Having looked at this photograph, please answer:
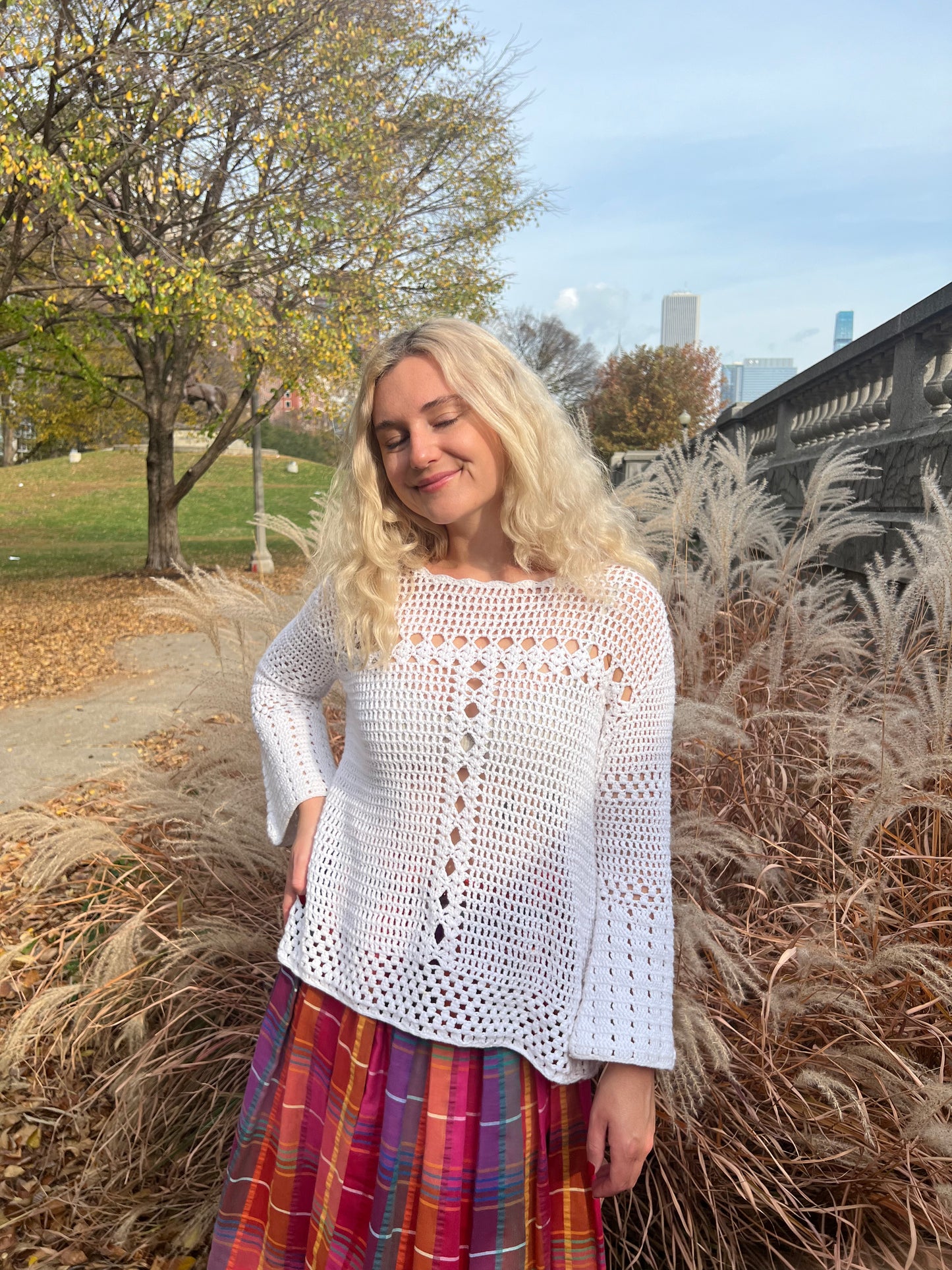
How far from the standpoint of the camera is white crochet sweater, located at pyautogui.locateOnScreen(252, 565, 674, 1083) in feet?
4.66

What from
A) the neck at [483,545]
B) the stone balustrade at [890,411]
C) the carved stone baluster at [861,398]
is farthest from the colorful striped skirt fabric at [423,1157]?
the carved stone baluster at [861,398]

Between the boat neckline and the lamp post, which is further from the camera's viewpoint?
the lamp post

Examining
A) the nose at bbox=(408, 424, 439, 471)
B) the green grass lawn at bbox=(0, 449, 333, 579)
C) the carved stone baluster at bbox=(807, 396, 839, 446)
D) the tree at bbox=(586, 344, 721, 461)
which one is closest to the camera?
the nose at bbox=(408, 424, 439, 471)

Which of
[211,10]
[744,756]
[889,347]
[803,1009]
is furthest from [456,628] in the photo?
[211,10]

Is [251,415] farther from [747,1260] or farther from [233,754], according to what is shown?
[747,1260]

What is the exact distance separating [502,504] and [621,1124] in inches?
39.4

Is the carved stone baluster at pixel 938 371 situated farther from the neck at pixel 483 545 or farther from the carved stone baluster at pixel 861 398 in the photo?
the neck at pixel 483 545

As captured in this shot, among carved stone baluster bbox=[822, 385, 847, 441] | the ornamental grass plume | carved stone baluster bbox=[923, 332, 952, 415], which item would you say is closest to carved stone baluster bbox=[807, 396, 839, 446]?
carved stone baluster bbox=[822, 385, 847, 441]

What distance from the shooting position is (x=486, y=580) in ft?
5.41

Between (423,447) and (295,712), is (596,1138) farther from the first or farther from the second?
(423,447)

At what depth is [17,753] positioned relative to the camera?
619 centimetres

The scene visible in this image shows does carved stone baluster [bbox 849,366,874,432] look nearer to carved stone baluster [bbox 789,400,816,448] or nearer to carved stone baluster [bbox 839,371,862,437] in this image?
carved stone baluster [bbox 839,371,862,437]

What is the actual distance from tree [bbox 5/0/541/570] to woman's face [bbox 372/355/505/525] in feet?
26.3

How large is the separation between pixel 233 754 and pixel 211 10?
9805 millimetres
